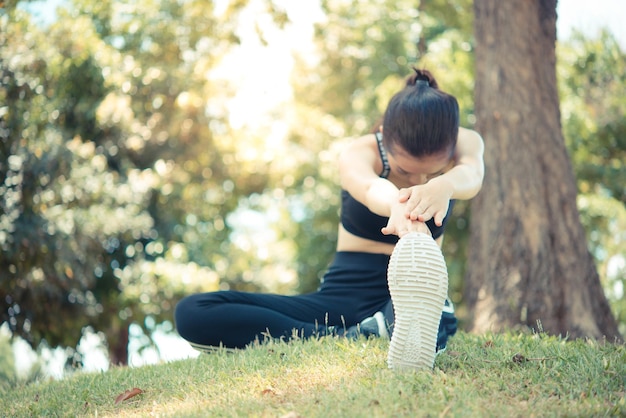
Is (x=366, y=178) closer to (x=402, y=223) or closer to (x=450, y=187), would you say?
(x=450, y=187)

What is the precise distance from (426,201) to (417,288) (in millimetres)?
418

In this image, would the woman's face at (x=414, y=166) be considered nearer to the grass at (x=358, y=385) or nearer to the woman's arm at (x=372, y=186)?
the woman's arm at (x=372, y=186)

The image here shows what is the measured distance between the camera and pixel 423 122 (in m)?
3.38

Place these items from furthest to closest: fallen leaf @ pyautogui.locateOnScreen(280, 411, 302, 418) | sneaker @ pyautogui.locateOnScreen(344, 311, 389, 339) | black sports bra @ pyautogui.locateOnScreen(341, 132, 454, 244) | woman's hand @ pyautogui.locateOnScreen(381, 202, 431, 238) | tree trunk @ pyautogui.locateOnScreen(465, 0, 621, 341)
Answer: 1. tree trunk @ pyautogui.locateOnScreen(465, 0, 621, 341)
2. black sports bra @ pyautogui.locateOnScreen(341, 132, 454, 244)
3. sneaker @ pyautogui.locateOnScreen(344, 311, 389, 339)
4. woman's hand @ pyautogui.locateOnScreen(381, 202, 431, 238)
5. fallen leaf @ pyautogui.locateOnScreen(280, 411, 302, 418)

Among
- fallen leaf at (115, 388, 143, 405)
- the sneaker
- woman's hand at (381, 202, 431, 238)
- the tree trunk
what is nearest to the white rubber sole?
woman's hand at (381, 202, 431, 238)

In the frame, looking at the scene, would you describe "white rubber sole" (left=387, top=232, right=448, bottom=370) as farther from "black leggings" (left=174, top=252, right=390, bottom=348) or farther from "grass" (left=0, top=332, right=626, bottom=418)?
"black leggings" (left=174, top=252, right=390, bottom=348)

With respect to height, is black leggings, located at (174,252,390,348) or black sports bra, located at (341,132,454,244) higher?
black sports bra, located at (341,132,454,244)

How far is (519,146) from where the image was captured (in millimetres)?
6074

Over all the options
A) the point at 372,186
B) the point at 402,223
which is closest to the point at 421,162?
the point at 372,186

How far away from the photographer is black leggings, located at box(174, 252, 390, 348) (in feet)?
12.0

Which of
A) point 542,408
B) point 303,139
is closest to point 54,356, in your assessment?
point 303,139

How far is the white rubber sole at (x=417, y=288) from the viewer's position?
251 centimetres

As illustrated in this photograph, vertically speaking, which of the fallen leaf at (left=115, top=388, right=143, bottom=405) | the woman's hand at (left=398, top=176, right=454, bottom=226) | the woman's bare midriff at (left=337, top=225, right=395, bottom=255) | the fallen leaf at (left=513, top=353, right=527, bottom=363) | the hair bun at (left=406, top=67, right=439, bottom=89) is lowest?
the fallen leaf at (left=115, top=388, right=143, bottom=405)

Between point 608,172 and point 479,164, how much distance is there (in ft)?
30.6
